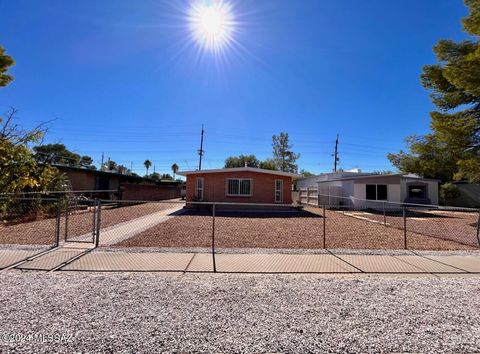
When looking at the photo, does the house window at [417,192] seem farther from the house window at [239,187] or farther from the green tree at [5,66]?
the green tree at [5,66]

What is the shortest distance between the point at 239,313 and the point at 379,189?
23.1m

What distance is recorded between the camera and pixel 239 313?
3602 mm

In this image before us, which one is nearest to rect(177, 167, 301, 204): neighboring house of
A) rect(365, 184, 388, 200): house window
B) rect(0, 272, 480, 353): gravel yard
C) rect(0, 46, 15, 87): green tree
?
rect(365, 184, 388, 200): house window

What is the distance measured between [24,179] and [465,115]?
20.0 metres

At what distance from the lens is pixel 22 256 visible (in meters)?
6.20

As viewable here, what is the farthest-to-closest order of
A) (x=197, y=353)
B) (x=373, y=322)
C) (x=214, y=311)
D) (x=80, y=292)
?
1. (x=80, y=292)
2. (x=214, y=311)
3. (x=373, y=322)
4. (x=197, y=353)

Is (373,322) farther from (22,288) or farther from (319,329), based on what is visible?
(22,288)

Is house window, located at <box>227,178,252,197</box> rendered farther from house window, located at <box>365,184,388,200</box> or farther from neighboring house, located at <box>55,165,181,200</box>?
house window, located at <box>365,184,388,200</box>

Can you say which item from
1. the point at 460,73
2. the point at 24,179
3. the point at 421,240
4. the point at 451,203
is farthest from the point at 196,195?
the point at 451,203

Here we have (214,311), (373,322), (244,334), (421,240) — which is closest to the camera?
(244,334)

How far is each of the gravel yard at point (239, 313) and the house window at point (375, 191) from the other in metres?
19.4

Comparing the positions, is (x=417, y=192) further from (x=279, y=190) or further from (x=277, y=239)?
(x=277, y=239)

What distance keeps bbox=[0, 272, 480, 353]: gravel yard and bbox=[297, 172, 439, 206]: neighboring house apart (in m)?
19.1

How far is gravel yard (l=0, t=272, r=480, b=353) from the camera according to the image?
2896mm
